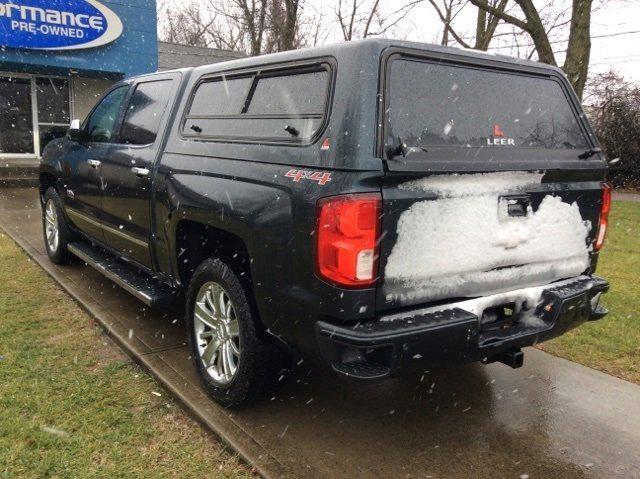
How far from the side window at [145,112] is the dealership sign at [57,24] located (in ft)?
38.4

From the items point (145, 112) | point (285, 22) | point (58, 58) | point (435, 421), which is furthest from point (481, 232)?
point (285, 22)

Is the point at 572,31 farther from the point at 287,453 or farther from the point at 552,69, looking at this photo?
the point at 287,453

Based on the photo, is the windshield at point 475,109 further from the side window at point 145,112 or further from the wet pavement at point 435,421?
the side window at point 145,112

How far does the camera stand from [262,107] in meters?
3.01

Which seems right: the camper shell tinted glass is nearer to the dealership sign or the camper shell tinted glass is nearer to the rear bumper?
the rear bumper

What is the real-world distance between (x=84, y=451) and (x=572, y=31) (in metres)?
13.1

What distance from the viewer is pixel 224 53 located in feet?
71.1

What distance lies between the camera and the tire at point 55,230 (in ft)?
18.2

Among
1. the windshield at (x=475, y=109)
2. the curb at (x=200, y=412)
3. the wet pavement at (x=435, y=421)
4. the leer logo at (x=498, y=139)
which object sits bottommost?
the wet pavement at (x=435, y=421)

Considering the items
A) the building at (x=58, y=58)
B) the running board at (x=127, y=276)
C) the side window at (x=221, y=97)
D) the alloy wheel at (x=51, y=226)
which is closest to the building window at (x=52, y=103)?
the building at (x=58, y=58)

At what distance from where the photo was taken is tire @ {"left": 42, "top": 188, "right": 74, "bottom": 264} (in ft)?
18.2

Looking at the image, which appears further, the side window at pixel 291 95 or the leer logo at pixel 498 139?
the leer logo at pixel 498 139

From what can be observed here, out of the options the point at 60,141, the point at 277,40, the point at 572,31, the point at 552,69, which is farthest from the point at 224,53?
the point at 552,69

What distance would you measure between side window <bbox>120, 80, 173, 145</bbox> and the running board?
1.01 meters
